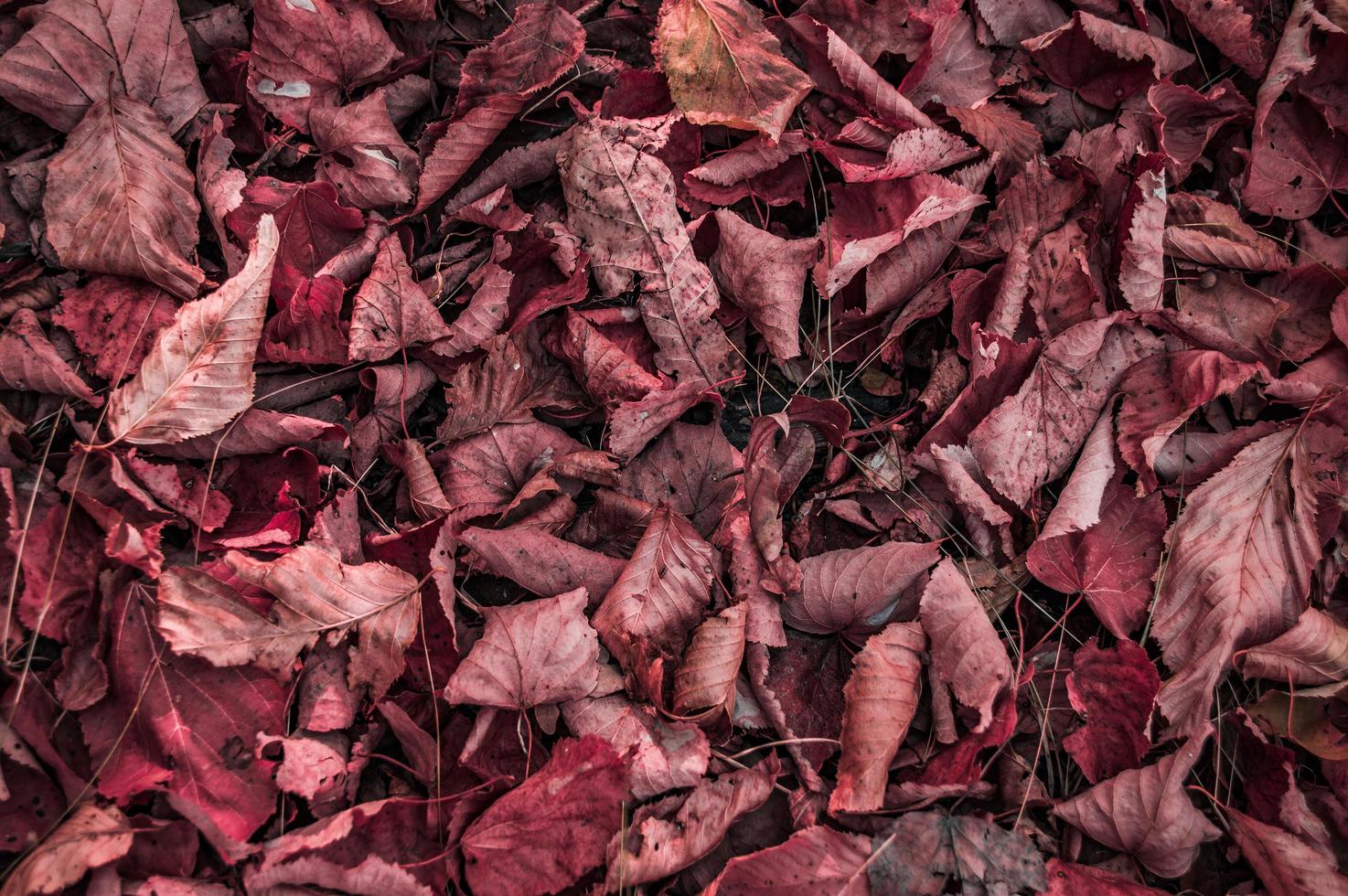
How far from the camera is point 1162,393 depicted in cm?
212

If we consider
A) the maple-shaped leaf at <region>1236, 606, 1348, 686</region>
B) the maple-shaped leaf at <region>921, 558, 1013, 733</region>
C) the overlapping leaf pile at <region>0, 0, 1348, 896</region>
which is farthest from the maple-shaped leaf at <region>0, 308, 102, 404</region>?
the maple-shaped leaf at <region>1236, 606, 1348, 686</region>

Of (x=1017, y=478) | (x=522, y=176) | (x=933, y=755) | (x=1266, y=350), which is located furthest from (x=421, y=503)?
(x=1266, y=350)

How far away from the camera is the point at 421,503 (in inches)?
78.6

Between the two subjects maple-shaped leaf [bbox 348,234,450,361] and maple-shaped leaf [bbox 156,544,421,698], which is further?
maple-shaped leaf [bbox 348,234,450,361]

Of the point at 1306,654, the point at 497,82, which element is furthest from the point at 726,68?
the point at 1306,654

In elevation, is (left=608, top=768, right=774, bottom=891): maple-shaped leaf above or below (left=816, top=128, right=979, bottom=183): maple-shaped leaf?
below

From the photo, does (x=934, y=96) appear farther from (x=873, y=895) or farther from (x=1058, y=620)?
(x=873, y=895)

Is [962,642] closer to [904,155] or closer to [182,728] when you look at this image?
[904,155]

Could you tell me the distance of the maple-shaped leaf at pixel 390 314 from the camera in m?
2.04

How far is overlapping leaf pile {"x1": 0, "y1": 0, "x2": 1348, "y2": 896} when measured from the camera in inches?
68.5

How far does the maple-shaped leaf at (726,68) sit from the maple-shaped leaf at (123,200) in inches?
51.2

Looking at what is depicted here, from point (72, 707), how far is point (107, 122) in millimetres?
1396

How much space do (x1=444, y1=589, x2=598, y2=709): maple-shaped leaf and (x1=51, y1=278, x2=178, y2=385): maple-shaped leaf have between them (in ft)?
3.55

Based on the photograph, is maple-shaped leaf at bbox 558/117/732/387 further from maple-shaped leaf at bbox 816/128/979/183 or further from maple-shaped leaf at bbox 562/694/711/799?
maple-shaped leaf at bbox 562/694/711/799
